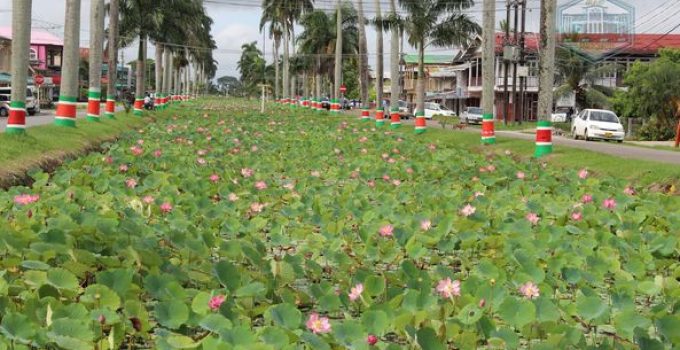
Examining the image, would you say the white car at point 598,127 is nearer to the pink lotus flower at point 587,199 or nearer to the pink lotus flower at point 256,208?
the pink lotus flower at point 587,199

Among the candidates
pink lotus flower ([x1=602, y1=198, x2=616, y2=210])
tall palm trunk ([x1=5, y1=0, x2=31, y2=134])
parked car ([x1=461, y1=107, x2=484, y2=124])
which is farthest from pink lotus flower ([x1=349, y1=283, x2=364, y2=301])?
parked car ([x1=461, y1=107, x2=484, y2=124])

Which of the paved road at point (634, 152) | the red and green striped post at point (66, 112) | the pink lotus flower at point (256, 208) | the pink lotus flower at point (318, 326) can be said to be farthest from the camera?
the red and green striped post at point (66, 112)

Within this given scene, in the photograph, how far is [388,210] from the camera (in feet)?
22.2

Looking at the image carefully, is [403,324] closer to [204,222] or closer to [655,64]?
[204,222]

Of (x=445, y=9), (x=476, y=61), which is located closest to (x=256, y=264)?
(x=445, y=9)

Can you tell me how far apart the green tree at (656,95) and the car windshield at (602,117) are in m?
8.49

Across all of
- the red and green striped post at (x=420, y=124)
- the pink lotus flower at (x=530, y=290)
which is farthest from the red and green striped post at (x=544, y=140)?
the pink lotus flower at (x=530, y=290)

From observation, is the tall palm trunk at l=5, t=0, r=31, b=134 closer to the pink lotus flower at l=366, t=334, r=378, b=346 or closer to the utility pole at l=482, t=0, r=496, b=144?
the utility pole at l=482, t=0, r=496, b=144

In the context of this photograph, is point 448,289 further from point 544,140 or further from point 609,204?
point 544,140

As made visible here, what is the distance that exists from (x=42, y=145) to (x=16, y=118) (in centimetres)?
131

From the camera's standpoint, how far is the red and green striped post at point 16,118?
1413 cm

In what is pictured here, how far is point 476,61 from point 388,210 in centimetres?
6231

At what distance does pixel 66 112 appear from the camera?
19.5 m

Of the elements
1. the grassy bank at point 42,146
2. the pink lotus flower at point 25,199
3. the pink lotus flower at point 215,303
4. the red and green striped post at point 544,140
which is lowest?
the pink lotus flower at point 215,303
